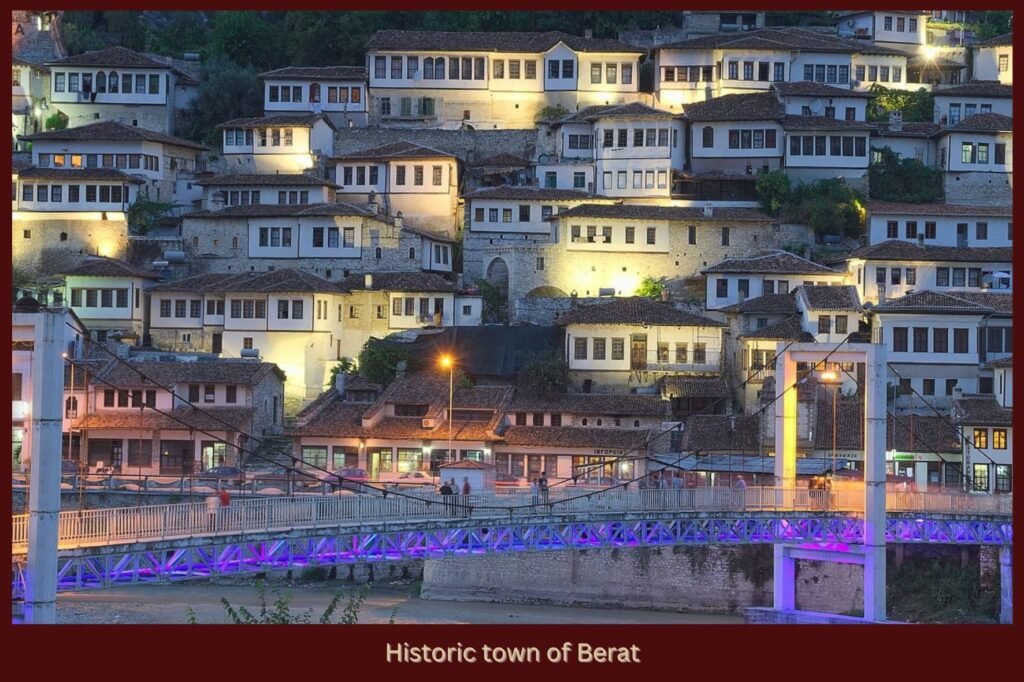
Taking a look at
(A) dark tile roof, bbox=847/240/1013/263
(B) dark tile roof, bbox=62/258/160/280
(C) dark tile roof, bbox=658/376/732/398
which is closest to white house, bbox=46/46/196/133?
(B) dark tile roof, bbox=62/258/160/280

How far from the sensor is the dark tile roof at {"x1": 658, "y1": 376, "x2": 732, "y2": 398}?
2072 inches

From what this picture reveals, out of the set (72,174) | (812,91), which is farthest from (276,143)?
(812,91)

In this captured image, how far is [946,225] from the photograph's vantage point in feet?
194

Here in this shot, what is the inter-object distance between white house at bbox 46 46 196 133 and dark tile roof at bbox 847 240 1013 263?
24.9 meters

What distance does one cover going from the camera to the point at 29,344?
29.7 metres

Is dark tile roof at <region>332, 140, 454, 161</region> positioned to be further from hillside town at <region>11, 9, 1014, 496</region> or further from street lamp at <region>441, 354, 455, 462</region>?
street lamp at <region>441, 354, 455, 462</region>

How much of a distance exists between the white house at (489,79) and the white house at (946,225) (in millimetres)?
11311

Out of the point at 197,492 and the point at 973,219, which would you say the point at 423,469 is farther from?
the point at 973,219

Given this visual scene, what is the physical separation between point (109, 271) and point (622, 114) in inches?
633

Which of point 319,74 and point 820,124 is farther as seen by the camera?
point 319,74

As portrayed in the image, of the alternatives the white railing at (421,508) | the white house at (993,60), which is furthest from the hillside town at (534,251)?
the white railing at (421,508)

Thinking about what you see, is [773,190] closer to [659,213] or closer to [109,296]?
[659,213]

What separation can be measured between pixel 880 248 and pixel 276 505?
89.8 ft

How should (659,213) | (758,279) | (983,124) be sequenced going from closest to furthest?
(758,279) < (659,213) < (983,124)
